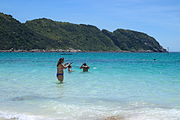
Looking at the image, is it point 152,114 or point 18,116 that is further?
point 152,114

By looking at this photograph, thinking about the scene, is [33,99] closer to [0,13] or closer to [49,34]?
[0,13]

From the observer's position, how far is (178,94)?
12023mm

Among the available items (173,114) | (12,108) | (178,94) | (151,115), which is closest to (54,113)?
(12,108)

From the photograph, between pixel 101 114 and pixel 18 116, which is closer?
pixel 18 116

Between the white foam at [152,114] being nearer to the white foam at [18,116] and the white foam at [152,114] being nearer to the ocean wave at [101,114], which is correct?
the ocean wave at [101,114]

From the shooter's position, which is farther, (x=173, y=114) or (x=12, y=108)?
(x=12, y=108)

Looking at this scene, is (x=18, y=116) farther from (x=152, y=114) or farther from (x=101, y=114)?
(x=152, y=114)

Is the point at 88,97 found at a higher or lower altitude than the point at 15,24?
lower

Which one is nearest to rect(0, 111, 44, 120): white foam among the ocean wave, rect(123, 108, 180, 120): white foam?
the ocean wave

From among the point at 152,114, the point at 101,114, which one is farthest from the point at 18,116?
the point at 152,114

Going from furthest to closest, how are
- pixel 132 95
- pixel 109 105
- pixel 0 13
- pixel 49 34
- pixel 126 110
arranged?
pixel 49 34
pixel 0 13
pixel 132 95
pixel 109 105
pixel 126 110

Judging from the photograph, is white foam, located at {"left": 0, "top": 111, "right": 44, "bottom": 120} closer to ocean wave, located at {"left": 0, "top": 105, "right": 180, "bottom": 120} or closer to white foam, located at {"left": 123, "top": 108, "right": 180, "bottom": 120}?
ocean wave, located at {"left": 0, "top": 105, "right": 180, "bottom": 120}

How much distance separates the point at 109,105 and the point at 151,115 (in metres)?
1.96

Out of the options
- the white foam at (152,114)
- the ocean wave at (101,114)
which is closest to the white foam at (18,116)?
the ocean wave at (101,114)
